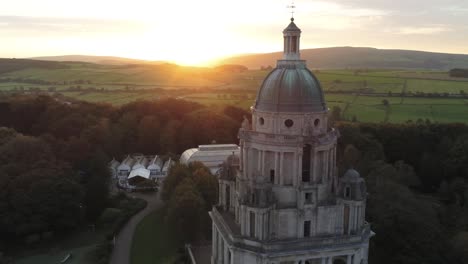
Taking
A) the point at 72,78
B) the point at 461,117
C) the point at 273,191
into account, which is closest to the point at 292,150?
the point at 273,191

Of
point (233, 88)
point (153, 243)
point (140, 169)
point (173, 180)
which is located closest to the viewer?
point (153, 243)

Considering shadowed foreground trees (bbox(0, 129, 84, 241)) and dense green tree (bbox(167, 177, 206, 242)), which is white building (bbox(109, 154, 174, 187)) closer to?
shadowed foreground trees (bbox(0, 129, 84, 241))

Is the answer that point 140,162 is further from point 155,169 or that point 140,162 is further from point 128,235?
point 128,235

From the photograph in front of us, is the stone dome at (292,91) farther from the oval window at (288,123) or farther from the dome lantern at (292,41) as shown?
the oval window at (288,123)

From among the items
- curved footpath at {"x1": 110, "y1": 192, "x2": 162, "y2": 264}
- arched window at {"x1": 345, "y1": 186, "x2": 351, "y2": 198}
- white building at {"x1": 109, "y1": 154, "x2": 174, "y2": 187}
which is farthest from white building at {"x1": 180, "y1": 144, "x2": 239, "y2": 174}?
arched window at {"x1": 345, "y1": 186, "x2": 351, "y2": 198}

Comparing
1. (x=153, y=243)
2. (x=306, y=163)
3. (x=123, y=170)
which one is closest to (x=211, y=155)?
(x=123, y=170)

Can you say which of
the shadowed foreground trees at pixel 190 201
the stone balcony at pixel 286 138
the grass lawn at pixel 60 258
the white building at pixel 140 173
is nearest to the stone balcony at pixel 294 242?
the stone balcony at pixel 286 138

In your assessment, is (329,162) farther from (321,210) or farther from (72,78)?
(72,78)
